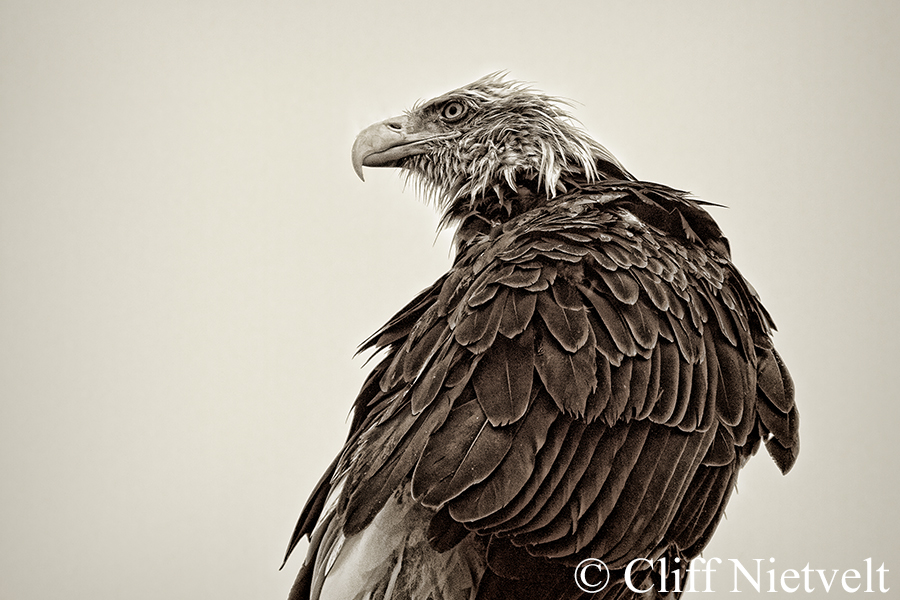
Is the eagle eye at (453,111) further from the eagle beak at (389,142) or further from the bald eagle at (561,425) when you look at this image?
the bald eagle at (561,425)

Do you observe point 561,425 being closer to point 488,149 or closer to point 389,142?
point 488,149

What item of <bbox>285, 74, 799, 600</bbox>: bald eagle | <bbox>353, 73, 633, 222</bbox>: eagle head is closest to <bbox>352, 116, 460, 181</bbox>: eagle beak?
<bbox>353, 73, 633, 222</bbox>: eagle head

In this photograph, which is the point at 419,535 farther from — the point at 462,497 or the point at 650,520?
the point at 650,520

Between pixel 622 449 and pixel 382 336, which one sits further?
pixel 382 336

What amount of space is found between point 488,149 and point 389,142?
0.38 metres

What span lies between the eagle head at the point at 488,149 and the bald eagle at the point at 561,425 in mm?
284

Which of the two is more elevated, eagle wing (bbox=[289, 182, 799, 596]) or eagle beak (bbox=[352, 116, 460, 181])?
eagle beak (bbox=[352, 116, 460, 181])

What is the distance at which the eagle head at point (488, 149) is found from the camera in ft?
8.14

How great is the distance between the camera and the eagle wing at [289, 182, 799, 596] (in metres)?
1.70

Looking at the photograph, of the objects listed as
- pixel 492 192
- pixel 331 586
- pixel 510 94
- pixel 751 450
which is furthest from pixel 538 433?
pixel 510 94

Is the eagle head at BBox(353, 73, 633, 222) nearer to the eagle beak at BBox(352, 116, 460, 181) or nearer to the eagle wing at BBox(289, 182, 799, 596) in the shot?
the eagle beak at BBox(352, 116, 460, 181)

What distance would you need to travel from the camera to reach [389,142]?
2.74m

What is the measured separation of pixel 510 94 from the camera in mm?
2674

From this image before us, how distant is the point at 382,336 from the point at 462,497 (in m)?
0.90
